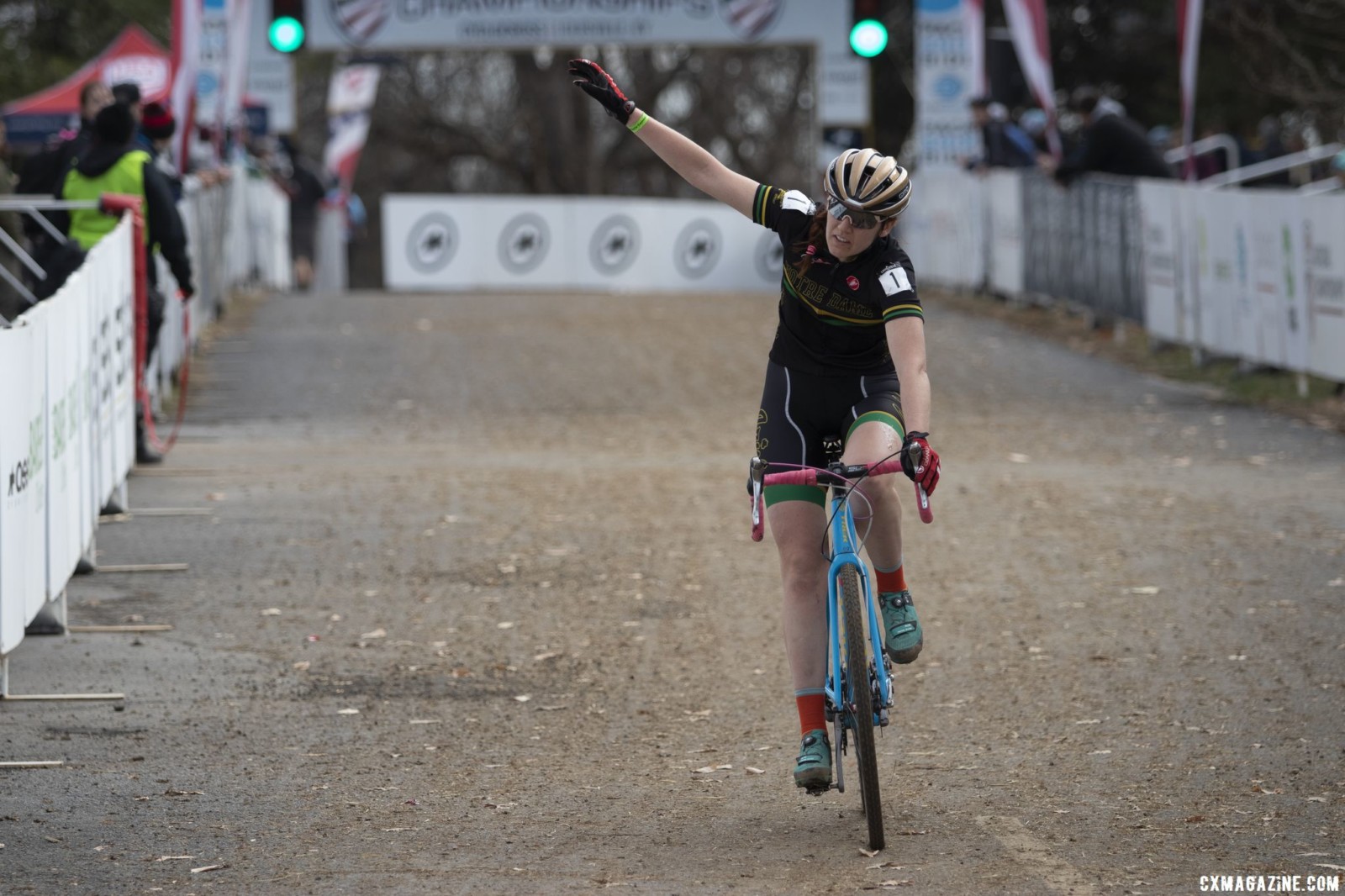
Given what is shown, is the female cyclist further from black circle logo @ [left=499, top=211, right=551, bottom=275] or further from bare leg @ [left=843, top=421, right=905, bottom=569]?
black circle logo @ [left=499, top=211, right=551, bottom=275]

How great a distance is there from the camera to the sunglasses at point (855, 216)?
5941 millimetres

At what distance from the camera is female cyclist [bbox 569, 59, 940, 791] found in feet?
19.6

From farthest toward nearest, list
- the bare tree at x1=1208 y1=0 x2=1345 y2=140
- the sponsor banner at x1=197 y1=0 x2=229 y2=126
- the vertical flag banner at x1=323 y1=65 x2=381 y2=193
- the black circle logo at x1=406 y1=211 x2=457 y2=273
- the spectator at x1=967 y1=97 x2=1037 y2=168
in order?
the vertical flag banner at x1=323 y1=65 x2=381 y2=193 → the black circle logo at x1=406 y1=211 x2=457 y2=273 → the sponsor banner at x1=197 y1=0 x2=229 y2=126 → the spectator at x1=967 y1=97 x2=1037 y2=168 → the bare tree at x1=1208 y1=0 x2=1345 y2=140

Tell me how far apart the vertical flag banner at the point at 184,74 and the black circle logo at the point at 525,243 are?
14.5 metres

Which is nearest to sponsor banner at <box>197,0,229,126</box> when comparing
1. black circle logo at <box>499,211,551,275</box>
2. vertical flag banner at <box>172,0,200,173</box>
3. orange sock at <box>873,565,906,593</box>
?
black circle logo at <box>499,211,551,275</box>

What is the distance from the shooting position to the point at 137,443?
13.7 meters

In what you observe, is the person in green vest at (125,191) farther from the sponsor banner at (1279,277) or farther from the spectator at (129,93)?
the sponsor banner at (1279,277)

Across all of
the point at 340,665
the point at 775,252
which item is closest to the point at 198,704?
the point at 340,665

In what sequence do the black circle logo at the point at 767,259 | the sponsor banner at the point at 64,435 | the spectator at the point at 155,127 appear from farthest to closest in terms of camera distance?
1. the black circle logo at the point at 767,259
2. the spectator at the point at 155,127
3. the sponsor banner at the point at 64,435

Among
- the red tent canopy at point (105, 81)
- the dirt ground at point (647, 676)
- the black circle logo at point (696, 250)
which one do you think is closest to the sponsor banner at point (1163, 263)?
the dirt ground at point (647, 676)

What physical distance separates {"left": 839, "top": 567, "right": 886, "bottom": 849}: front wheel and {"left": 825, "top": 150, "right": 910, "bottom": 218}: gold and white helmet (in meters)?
1.01

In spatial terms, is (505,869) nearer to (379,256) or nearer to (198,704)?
(198,704)

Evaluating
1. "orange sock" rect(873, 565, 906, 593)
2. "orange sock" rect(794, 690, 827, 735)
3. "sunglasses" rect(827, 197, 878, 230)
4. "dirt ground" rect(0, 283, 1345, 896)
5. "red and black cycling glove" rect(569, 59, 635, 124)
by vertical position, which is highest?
"red and black cycling glove" rect(569, 59, 635, 124)

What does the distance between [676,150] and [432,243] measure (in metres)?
28.0
